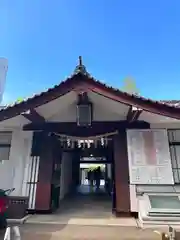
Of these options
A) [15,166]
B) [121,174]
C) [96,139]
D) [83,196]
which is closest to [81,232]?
[121,174]

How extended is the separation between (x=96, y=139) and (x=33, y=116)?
1867 millimetres

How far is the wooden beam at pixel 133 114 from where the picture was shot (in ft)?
14.3

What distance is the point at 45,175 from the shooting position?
5203 mm

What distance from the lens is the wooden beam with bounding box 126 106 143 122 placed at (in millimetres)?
4351

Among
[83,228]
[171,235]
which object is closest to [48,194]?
[83,228]

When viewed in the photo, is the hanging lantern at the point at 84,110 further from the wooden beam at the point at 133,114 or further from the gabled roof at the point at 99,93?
the wooden beam at the point at 133,114

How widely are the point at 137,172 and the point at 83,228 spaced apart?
195 centimetres

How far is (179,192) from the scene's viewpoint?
4.75 meters

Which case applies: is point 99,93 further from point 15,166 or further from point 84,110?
point 15,166

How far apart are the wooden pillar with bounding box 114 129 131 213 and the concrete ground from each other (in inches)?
36.2

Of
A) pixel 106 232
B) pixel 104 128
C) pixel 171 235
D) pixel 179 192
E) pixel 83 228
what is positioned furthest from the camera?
pixel 104 128

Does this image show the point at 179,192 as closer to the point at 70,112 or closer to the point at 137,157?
the point at 137,157

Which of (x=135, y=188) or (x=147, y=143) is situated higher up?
(x=147, y=143)

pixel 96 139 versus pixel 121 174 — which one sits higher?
pixel 96 139
